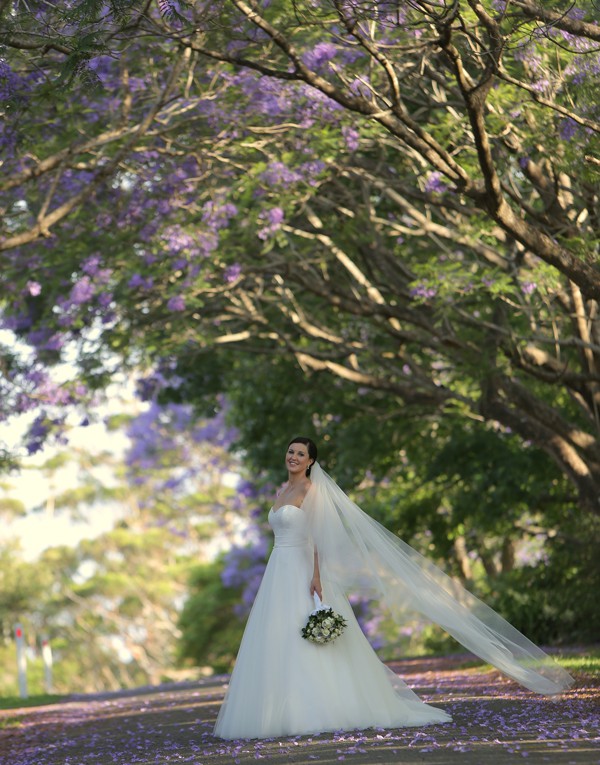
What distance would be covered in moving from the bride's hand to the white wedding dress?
4cm

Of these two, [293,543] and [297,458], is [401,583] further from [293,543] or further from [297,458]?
[297,458]

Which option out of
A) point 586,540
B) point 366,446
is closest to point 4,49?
point 366,446

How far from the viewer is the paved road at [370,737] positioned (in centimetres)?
709

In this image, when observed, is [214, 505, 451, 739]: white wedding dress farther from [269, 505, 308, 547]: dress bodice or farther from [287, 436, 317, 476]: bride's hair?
[287, 436, 317, 476]: bride's hair

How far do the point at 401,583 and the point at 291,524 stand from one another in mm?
917

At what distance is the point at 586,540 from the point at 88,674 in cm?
3323

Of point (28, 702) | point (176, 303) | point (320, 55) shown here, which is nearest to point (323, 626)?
point (320, 55)

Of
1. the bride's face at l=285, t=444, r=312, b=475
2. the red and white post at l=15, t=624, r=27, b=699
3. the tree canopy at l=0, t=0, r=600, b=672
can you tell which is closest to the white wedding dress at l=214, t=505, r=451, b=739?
the bride's face at l=285, t=444, r=312, b=475

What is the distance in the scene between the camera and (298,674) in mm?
8938

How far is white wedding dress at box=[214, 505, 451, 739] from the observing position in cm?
880

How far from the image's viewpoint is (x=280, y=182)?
12.9m

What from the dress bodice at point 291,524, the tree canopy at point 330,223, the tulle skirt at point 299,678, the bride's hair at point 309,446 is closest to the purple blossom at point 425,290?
the tree canopy at point 330,223

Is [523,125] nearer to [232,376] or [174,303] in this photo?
[174,303]

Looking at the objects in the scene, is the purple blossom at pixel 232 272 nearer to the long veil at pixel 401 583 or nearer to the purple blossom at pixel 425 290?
the purple blossom at pixel 425 290
